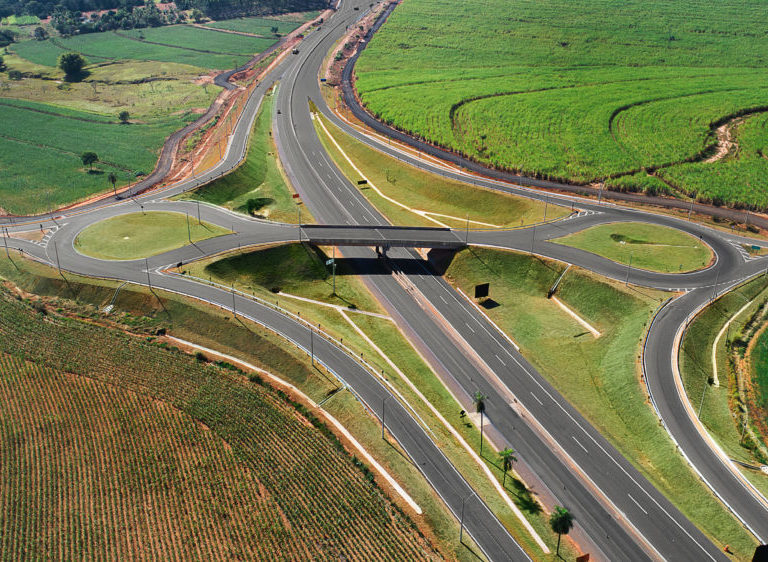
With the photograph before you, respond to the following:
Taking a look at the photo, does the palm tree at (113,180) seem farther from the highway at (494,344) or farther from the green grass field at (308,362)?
the green grass field at (308,362)

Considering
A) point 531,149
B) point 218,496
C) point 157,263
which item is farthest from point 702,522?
point 531,149

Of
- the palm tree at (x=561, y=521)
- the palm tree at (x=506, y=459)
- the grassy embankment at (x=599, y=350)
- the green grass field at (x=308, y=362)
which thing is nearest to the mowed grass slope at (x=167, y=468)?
the green grass field at (x=308, y=362)

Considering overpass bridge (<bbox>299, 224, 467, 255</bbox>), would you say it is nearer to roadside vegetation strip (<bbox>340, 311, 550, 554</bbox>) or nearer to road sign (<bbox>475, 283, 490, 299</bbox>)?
road sign (<bbox>475, 283, 490, 299</bbox>)

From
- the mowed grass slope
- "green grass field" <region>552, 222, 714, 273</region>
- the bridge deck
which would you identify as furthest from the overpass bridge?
the mowed grass slope

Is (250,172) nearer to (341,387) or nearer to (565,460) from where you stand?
(341,387)

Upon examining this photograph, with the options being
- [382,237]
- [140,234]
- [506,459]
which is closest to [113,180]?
[140,234]

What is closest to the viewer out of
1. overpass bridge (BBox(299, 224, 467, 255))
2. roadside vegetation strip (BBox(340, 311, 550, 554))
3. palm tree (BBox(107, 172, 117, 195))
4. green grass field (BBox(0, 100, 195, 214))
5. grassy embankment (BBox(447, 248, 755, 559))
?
roadside vegetation strip (BBox(340, 311, 550, 554))

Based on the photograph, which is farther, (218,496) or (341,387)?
(341,387)
